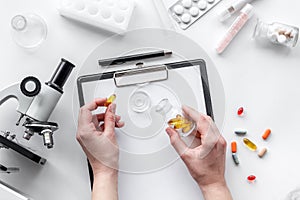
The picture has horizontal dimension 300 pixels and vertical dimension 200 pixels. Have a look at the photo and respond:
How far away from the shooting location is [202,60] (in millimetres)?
1201

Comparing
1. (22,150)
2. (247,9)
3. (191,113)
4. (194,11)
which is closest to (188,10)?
(194,11)

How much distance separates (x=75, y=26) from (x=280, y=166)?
1.88ft

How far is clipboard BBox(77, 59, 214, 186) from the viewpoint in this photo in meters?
1.18

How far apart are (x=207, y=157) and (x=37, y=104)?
15.2 inches

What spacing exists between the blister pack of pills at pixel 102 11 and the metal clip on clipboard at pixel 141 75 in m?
0.10

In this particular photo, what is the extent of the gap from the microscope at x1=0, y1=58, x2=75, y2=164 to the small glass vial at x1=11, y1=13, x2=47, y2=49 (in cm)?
10

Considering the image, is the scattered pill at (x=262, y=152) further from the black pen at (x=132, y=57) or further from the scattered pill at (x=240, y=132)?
the black pen at (x=132, y=57)

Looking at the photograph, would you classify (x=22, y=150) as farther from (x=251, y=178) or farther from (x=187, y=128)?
(x=251, y=178)

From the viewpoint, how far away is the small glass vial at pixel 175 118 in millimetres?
1170

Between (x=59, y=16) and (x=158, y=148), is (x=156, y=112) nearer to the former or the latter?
(x=158, y=148)

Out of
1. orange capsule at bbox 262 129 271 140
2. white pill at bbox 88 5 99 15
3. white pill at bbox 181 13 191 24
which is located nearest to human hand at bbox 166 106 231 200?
orange capsule at bbox 262 129 271 140

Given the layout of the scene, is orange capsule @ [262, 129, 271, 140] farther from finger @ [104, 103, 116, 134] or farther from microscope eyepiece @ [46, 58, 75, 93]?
microscope eyepiece @ [46, 58, 75, 93]

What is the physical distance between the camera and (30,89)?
→ 1.06 metres

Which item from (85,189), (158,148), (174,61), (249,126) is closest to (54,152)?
(85,189)
